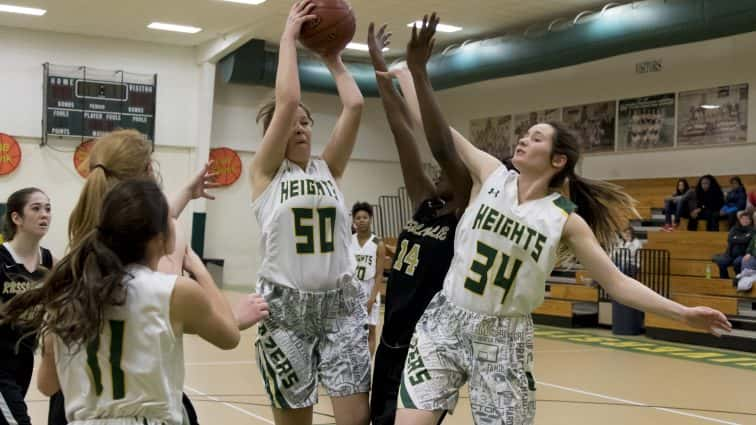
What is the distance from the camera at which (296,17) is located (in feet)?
12.6

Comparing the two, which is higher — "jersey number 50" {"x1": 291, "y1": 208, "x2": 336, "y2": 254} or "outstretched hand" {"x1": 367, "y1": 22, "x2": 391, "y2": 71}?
"outstretched hand" {"x1": 367, "y1": 22, "x2": 391, "y2": 71}

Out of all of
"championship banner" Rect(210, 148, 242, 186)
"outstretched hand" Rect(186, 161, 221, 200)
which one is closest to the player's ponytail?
"outstretched hand" Rect(186, 161, 221, 200)

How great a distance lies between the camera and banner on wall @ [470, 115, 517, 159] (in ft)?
63.0

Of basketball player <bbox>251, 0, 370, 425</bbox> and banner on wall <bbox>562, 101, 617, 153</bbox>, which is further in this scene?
banner on wall <bbox>562, 101, 617, 153</bbox>

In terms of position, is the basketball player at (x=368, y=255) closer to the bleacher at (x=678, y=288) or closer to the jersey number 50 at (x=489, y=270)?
the bleacher at (x=678, y=288)

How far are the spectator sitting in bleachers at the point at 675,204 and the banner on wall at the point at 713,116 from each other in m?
1.03

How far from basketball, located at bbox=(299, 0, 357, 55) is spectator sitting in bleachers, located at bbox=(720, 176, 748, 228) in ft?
34.7

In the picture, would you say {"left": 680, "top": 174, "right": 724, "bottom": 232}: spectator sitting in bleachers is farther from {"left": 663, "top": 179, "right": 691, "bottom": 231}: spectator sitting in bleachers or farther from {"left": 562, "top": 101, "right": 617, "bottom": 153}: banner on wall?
{"left": 562, "top": 101, "right": 617, "bottom": 153}: banner on wall

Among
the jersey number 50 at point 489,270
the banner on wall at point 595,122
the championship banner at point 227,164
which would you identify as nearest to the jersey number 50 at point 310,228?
the jersey number 50 at point 489,270

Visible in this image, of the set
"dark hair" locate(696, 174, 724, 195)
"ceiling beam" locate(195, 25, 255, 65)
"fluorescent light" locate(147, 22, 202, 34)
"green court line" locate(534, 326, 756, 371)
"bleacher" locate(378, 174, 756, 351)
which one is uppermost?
"fluorescent light" locate(147, 22, 202, 34)

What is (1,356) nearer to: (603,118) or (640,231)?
(640,231)

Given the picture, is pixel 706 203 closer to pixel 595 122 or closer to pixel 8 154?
pixel 595 122

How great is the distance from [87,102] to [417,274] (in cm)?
1525

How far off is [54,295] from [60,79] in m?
16.5
